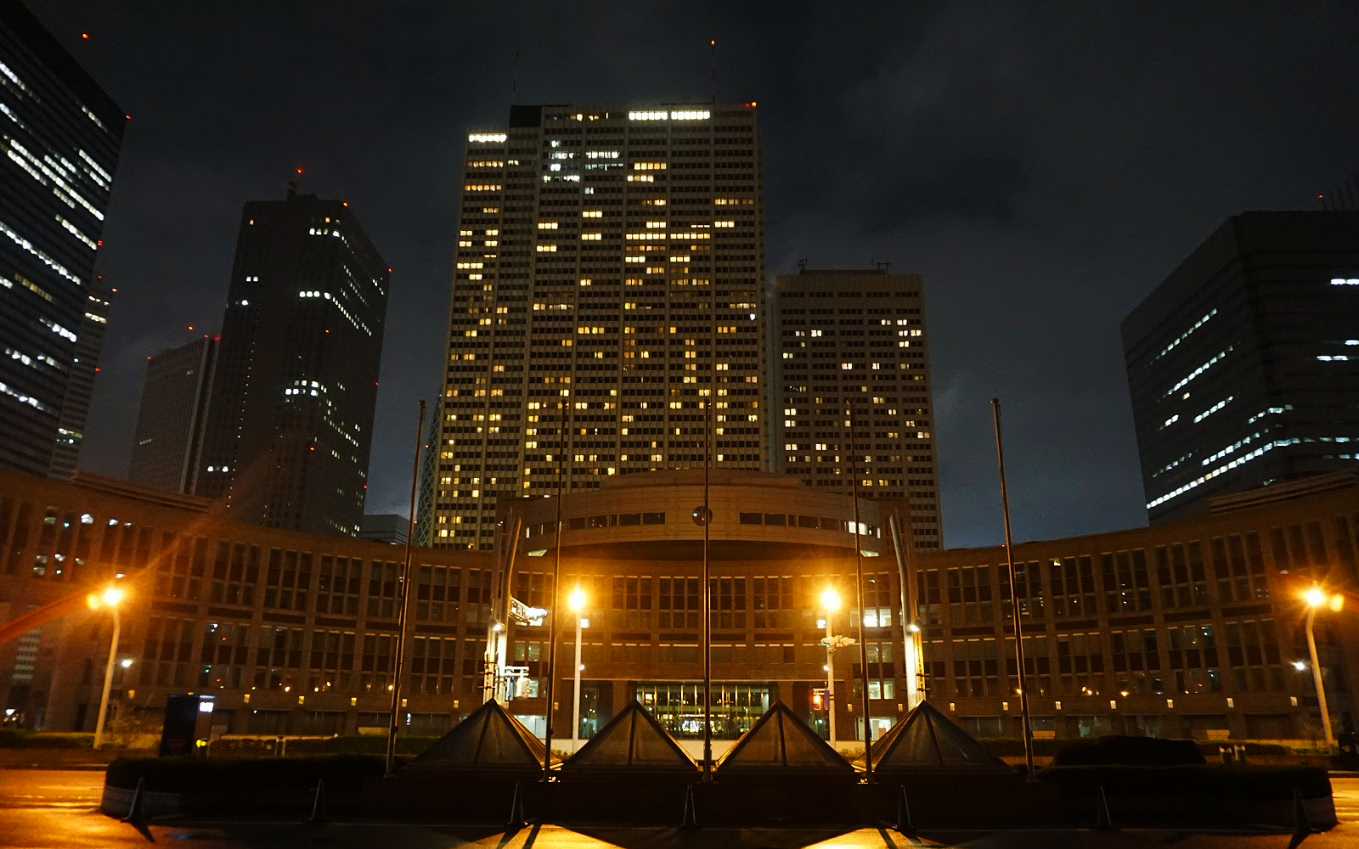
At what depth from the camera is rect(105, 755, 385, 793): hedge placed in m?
29.4

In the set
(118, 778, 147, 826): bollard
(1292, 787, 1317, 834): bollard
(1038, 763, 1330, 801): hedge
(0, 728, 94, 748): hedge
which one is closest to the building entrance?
(0, 728, 94, 748): hedge

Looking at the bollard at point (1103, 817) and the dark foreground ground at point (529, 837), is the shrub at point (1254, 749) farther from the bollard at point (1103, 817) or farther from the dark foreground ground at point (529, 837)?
the bollard at point (1103, 817)

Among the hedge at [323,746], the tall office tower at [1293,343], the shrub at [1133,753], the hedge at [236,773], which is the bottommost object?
the hedge at [323,746]

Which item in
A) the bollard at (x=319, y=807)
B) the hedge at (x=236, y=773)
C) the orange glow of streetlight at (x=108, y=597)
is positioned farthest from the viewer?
the orange glow of streetlight at (x=108, y=597)

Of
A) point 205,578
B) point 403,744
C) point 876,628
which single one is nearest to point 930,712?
point 403,744

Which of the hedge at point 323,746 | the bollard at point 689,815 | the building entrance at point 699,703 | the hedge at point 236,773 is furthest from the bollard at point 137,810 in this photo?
the building entrance at point 699,703

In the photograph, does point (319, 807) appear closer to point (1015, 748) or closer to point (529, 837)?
point (529, 837)

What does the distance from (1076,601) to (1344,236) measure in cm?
15847

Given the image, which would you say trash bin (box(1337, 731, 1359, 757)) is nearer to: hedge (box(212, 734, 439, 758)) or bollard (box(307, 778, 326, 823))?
hedge (box(212, 734, 439, 758))

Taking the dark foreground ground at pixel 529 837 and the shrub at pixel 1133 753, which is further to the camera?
the shrub at pixel 1133 753

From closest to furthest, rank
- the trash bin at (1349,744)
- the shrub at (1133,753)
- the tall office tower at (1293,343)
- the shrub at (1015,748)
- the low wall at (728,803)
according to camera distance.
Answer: the low wall at (728,803) < the shrub at (1133,753) < the trash bin at (1349,744) < the shrub at (1015,748) < the tall office tower at (1293,343)

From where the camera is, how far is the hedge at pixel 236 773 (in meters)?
29.4

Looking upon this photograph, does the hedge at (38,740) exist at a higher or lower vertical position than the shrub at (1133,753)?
lower

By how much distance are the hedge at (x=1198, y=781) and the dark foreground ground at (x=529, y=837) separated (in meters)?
1.55
